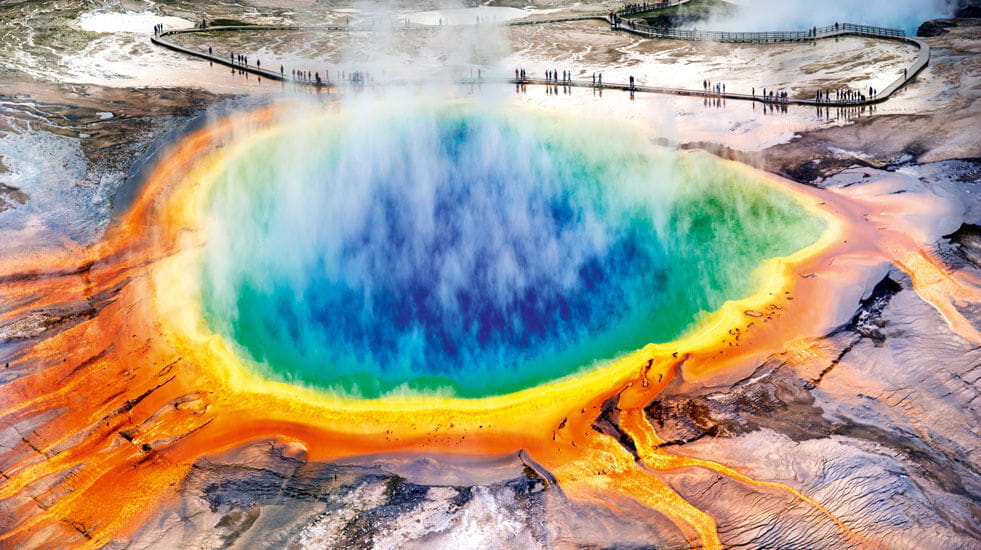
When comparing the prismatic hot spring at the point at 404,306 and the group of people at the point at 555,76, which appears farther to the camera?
the group of people at the point at 555,76

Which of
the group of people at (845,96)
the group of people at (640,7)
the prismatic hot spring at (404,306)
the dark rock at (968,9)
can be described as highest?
the group of people at (640,7)

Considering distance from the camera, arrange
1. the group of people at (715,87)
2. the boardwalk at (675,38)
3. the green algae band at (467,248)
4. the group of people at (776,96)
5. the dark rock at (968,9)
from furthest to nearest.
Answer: the dark rock at (968,9) < the group of people at (715,87) < the boardwalk at (675,38) < the group of people at (776,96) < the green algae band at (467,248)

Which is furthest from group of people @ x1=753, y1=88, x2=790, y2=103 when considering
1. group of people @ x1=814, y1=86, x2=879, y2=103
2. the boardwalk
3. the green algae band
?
the green algae band

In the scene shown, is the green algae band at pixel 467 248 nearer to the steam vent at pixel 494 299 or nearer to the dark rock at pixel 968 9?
the steam vent at pixel 494 299

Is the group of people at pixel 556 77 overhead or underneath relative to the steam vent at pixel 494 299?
overhead

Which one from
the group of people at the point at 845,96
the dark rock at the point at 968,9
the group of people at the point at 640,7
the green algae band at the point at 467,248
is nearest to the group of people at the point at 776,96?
the group of people at the point at 845,96

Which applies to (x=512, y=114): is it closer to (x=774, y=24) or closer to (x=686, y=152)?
(x=686, y=152)

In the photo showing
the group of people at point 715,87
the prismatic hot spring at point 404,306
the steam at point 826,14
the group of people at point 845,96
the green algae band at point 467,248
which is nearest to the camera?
the prismatic hot spring at point 404,306

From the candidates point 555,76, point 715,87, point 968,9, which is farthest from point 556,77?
point 968,9
